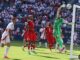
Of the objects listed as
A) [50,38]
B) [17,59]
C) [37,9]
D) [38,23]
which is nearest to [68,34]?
[38,23]

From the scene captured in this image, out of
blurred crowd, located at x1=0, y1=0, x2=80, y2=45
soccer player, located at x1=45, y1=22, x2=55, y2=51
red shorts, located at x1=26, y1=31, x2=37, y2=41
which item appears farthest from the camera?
blurred crowd, located at x1=0, y1=0, x2=80, y2=45

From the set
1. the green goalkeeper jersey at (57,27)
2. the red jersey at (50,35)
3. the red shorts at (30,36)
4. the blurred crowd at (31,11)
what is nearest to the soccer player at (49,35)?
the red jersey at (50,35)

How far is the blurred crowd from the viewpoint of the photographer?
121 feet

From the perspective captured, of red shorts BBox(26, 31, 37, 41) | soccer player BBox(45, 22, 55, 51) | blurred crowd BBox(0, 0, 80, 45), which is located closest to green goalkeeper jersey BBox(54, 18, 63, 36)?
soccer player BBox(45, 22, 55, 51)

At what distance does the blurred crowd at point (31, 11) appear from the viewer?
36750 millimetres

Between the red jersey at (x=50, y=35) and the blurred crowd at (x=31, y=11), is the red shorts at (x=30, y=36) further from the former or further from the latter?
the blurred crowd at (x=31, y=11)

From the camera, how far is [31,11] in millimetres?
38500

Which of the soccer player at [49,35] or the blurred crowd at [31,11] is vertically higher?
the blurred crowd at [31,11]

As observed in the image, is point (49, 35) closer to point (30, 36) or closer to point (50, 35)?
point (50, 35)

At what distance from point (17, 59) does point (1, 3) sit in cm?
2043

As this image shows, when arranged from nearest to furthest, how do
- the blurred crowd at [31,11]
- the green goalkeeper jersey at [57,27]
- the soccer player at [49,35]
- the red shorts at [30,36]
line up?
the red shorts at [30,36], the green goalkeeper jersey at [57,27], the soccer player at [49,35], the blurred crowd at [31,11]

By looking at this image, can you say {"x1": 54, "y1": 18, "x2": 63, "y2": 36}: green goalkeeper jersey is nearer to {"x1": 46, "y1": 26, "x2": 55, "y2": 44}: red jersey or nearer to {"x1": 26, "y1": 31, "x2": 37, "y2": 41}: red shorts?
{"x1": 46, "y1": 26, "x2": 55, "y2": 44}: red jersey

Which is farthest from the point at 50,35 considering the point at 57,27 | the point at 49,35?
the point at 57,27

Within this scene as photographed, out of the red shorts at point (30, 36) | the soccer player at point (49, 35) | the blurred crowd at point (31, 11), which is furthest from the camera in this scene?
the blurred crowd at point (31, 11)
